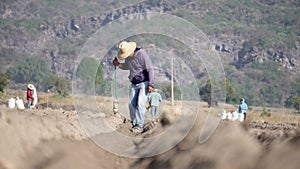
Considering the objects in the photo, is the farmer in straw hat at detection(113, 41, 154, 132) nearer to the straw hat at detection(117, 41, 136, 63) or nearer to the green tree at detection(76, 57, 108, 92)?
the straw hat at detection(117, 41, 136, 63)

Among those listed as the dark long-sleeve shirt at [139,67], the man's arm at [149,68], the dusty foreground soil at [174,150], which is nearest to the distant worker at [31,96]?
the dark long-sleeve shirt at [139,67]

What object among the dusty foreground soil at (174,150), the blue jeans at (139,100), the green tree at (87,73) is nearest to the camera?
the dusty foreground soil at (174,150)

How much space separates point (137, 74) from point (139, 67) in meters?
0.16

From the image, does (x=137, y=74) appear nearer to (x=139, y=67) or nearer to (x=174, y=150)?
(x=139, y=67)

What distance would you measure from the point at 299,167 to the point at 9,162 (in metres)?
1.78

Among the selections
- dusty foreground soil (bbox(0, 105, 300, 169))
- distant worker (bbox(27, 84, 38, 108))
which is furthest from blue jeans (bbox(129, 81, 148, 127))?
distant worker (bbox(27, 84, 38, 108))

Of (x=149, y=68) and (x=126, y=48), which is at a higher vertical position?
(x=126, y=48)

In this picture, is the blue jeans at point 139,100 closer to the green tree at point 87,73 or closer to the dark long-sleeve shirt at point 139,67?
the dark long-sleeve shirt at point 139,67

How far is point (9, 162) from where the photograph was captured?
4.15 m

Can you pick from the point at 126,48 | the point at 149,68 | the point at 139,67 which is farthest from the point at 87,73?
the point at 149,68

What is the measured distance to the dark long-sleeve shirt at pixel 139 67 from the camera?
10.6 metres

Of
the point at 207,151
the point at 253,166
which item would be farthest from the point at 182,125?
the point at 253,166

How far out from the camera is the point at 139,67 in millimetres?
10742

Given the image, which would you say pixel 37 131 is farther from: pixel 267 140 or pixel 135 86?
pixel 135 86
